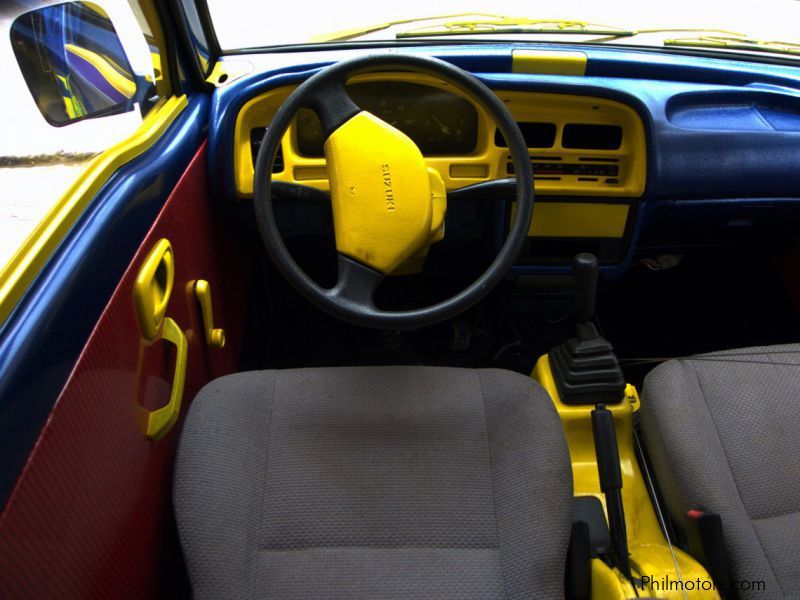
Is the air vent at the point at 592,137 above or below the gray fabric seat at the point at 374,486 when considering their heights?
above

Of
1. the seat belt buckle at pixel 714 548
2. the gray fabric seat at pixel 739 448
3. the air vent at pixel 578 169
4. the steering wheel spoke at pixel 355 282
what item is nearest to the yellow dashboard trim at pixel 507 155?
the air vent at pixel 578 169

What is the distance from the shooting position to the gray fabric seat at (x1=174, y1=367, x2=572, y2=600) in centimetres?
84

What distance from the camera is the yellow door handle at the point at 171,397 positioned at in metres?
0.97

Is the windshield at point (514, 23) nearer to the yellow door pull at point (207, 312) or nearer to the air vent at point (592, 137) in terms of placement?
the air vent at point (592, 137)

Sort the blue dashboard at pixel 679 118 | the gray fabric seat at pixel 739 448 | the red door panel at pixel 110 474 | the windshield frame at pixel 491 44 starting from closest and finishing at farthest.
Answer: the red door panel at pixel 110 474 → the gray fabric seat at pixel 739 448 → the blue dashboard at pixel 679 118 → the windshield frame at pixel 491 44

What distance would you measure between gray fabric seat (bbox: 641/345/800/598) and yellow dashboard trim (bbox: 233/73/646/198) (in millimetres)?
495

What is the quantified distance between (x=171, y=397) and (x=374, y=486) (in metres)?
0.40

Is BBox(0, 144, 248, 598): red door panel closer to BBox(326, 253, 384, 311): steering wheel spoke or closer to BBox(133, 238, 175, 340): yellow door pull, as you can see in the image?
BBox(133, 238, 175, 340): yellow door pull

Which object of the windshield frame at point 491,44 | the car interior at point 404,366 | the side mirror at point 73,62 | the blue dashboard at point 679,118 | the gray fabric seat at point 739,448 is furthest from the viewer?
the windshield frame at point 491,44

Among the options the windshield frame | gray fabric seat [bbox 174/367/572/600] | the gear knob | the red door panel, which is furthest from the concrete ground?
the gear knob

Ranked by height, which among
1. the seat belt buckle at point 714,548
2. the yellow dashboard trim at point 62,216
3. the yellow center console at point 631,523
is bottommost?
the yellow center console at point 631,523

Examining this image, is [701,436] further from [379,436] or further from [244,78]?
[244,78]

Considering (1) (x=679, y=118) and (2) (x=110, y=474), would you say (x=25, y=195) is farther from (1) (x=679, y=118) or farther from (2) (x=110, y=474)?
(1) (x=679, y=118)

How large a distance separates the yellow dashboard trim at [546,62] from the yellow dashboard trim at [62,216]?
2.64 feet
